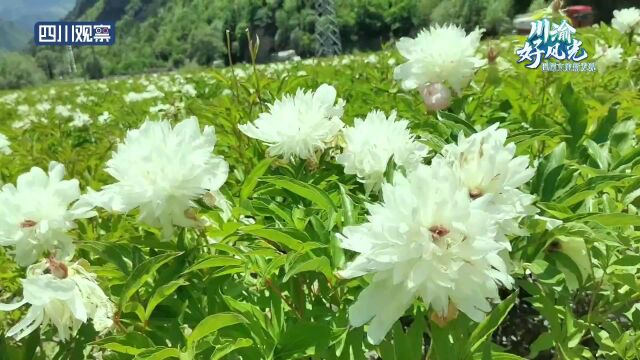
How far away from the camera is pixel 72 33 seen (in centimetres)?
1844

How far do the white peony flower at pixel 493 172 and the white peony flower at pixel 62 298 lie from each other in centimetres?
58

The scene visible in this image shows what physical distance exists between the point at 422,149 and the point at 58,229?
748 millimetres

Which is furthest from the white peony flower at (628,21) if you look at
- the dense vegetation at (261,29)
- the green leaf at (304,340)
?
the dense vegetation at (261,29)

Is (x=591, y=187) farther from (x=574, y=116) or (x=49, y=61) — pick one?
(x=49, y=61)

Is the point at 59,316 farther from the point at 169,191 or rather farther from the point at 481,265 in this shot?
the point at 481,265

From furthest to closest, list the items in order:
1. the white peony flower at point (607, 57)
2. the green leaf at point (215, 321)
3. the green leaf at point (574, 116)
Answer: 1. the white peony flower at point (607, 57)
2. the green leaf at point (574, 116)
3. the green leaf at point (215, 321)

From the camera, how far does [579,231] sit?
39.9 inches

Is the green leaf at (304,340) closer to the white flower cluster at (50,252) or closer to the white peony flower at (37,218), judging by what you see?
the white flower cluster at (50,252)

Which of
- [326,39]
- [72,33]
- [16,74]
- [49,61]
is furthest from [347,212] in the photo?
[49,61]

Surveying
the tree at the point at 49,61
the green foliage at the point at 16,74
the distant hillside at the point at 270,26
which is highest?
the distant hillside at the point at 270,26

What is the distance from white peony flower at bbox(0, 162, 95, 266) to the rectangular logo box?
17.1 meters

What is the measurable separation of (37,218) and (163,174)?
0.86 feet

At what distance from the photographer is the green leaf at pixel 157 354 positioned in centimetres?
86

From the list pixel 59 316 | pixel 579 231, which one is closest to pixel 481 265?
pixel 579 231
